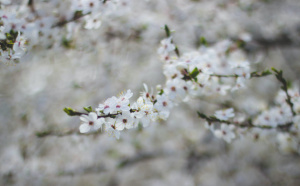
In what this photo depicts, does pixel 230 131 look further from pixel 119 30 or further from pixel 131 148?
pixel 131 148

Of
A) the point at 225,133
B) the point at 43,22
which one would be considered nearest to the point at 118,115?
the point at 225,133

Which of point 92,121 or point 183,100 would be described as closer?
point 92,121

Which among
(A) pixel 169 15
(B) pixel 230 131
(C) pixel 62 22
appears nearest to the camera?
(B) pixel 230 131

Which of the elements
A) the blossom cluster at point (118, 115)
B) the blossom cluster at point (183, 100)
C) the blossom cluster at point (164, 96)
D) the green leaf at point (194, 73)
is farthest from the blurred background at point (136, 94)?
the green leaf at point (194, 73)

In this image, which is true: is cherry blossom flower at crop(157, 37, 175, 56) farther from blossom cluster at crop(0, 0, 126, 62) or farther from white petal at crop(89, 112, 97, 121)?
white petal at crop(89, 112, 97, 121)

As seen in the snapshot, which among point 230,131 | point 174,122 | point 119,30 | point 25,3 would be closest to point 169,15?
point 119,30

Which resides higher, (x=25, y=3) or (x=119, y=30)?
(x=119, y=30)

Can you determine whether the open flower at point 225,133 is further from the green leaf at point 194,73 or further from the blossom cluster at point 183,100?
the green leaf at point 194,73

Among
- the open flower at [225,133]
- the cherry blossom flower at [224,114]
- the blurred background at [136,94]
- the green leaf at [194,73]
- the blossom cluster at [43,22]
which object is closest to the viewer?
the green leaf at [194,73]

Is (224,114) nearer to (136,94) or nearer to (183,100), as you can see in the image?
(183,100)
